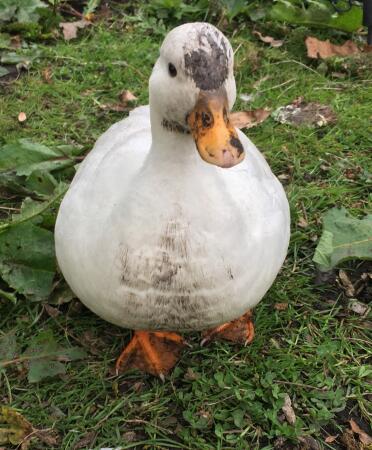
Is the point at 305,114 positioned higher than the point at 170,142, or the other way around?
the point at 170,142

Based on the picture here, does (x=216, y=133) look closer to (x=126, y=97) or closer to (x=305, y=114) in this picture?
(x=305, y=114)

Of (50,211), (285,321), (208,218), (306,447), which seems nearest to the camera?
(208,218)

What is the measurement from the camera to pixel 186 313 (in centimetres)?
182

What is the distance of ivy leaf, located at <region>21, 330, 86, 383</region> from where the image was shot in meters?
2.12

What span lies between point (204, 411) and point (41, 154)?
1.34 metres

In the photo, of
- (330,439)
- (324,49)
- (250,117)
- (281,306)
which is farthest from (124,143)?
(324,49)

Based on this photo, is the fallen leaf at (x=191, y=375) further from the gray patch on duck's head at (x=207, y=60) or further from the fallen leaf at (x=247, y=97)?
the fallen leaf at (x=247, y=97)

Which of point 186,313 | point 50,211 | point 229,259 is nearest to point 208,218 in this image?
point 229,259

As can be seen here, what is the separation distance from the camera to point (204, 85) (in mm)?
1500

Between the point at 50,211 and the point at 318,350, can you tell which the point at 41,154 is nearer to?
the point at 50,211

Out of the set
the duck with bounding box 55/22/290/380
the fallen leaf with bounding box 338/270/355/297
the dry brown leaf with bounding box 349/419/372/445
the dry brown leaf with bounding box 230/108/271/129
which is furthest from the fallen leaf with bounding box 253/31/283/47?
the dry brown leaf with bounding box 349/419/372/445

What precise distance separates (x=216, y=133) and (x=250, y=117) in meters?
1.80

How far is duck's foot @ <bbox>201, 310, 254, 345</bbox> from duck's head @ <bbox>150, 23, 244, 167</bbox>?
893 mm

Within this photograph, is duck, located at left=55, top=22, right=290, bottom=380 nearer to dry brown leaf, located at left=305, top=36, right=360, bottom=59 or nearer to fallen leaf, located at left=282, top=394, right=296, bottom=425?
fallen leaf, located at left=282, top=394, right=296, bottom=425
